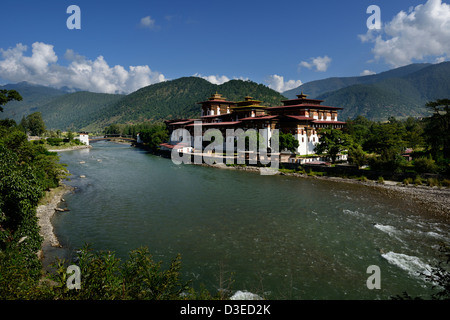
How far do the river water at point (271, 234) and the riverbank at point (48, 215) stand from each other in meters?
0.79

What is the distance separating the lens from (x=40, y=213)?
2339cm

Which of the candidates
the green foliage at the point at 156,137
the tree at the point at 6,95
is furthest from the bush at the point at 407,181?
the green foliage at the point at 156,137

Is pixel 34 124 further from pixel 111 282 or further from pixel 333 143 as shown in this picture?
pixel 111 282

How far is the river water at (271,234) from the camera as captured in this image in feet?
46.3

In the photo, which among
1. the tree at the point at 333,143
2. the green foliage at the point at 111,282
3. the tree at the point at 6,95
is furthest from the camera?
the tree at the point at 333,143

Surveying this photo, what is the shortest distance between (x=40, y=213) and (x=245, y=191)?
70.7 feet

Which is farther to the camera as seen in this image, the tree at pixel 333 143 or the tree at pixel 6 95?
the tree at pixel 333 143

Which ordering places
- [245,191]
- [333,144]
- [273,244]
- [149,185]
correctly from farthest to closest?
[333,144] < [149,185] < [245,191] < [273,244]

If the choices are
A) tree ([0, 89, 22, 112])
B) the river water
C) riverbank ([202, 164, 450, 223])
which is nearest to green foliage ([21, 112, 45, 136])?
tree ([0, 89, 22, 112])

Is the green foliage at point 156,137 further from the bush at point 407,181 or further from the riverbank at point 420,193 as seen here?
the bush at point 407,181

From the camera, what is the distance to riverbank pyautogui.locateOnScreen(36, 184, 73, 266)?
56.3 ft

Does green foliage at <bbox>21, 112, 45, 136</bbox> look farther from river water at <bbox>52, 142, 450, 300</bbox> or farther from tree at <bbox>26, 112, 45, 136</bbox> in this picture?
river water at <bbox>52, 142, 450, 300</bbox>
